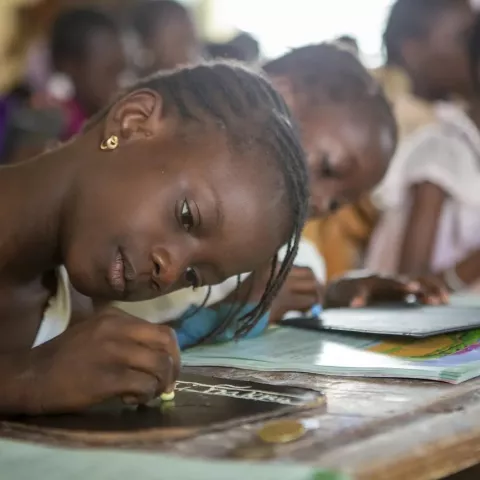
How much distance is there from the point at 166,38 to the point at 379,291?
63.4 inches

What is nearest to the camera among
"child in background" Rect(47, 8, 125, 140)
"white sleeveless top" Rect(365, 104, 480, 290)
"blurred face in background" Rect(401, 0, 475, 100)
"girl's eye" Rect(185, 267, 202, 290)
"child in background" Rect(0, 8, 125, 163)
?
"girl's eye" Rect(185, 267, 202, 290)

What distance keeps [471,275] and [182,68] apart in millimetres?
899

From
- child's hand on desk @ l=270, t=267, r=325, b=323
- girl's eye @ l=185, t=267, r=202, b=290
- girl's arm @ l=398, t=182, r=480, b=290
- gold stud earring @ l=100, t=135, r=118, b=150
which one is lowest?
girl's arm @ l=398, t=182, r=480, b=290

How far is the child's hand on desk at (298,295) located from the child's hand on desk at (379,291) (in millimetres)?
103

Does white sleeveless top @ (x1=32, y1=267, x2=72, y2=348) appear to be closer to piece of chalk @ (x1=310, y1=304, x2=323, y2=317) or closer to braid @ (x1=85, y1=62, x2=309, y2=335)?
braid @ (x1=85, y1=62, x2=309, y2=335)

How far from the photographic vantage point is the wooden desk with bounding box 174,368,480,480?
1.56ft

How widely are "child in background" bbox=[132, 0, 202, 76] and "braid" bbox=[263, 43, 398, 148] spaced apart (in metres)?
1.09

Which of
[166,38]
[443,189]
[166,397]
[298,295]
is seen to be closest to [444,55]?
[443,189]

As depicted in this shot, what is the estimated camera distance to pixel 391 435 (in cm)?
51

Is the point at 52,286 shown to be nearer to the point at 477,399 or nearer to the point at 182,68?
the point at 182,68

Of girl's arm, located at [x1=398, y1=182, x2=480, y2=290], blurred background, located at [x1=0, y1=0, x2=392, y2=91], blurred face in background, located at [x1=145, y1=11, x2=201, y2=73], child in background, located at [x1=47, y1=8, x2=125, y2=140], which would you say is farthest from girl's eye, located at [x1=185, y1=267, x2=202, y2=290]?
blurred face in background, located at [x1=145, y1=11, x2=201, y2=73]

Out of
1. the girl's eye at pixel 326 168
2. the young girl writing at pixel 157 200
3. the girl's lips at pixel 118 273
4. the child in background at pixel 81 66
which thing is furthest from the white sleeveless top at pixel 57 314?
the child in background at pixel 81 66

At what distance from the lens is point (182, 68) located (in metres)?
0.94

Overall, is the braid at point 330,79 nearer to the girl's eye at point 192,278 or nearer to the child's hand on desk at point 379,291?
the child's hand on desk at point 379,291
